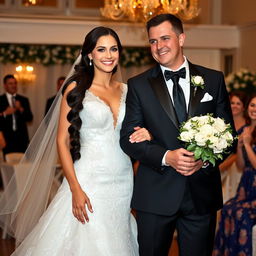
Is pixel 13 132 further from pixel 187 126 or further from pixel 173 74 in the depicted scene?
pixel 187 126

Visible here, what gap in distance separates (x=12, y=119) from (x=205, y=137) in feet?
22.0

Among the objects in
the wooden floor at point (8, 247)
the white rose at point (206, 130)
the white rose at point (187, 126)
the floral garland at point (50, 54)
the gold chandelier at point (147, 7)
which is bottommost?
the wooden floor at point (8, 247)

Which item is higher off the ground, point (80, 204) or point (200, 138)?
point (200, 138)

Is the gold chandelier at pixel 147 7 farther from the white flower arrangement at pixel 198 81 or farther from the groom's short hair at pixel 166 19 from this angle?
the white flower arrangement at pixel 198 81

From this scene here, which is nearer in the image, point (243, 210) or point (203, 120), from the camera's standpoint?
point (203, 120)

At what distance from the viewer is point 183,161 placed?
313 cm

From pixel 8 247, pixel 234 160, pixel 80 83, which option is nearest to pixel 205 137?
pixel 80 83

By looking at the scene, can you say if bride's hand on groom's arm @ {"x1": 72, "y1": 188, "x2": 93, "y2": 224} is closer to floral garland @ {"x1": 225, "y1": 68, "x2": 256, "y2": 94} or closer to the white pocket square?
the white pocket square

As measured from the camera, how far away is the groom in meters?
3.35

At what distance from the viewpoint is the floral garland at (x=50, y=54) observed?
37.3 feet

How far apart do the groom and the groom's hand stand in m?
0.04

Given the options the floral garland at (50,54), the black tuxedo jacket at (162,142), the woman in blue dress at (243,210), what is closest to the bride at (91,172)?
the black tuxedo jacket at (162,142)

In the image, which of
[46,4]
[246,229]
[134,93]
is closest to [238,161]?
[246,229]

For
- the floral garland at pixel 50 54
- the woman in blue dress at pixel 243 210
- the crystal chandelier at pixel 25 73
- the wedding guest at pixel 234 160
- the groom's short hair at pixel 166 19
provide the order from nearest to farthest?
the groom's short hair at pixel 166 19
the woman in blue dress at pixel 243 210
the wedding guest at pixel 234 160
the floral garland at pixel 50 54
the crystal chandelier at pixel 25 73
